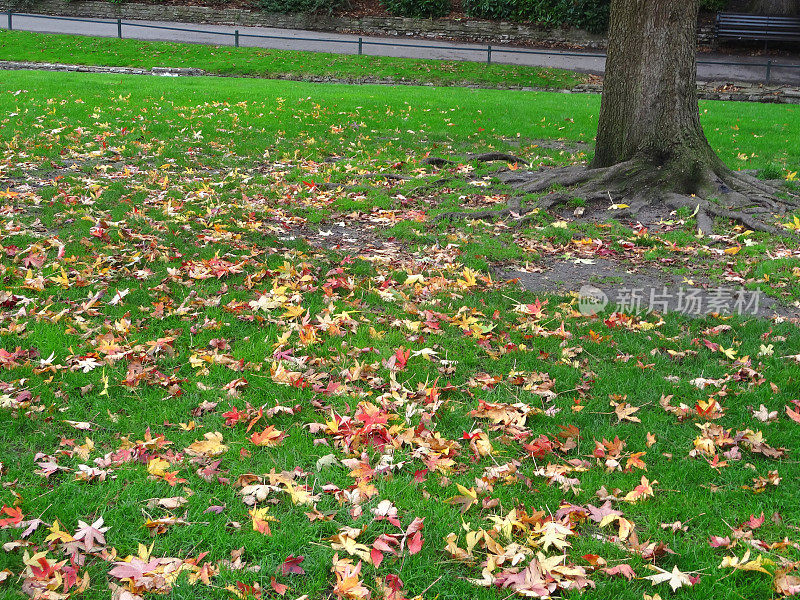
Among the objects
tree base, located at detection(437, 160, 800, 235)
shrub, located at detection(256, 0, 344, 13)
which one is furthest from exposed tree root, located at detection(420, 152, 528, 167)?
shrub, located at detection(256, 0, 344, 13)

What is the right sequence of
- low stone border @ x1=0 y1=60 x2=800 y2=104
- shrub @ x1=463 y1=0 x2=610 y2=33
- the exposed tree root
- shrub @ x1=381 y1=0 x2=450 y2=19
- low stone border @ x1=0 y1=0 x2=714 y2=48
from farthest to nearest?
shrub @ x1=381 y1=0 x2=450 y2=19
low stone border @ x1=0 y1=0 x2=714 y2=48
shrub @ x1=463 y1=0 x2=610 y2=33
low stone border @ x1=0 y1=60 x2=800 y2=104
the exposed tree root

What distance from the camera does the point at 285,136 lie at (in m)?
11.4

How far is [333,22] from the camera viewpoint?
28641mm

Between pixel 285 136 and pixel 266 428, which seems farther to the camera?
pixel 285 136

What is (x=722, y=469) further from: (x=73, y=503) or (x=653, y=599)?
(x=73, y=503)

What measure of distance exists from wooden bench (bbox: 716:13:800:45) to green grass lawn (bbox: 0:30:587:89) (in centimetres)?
823

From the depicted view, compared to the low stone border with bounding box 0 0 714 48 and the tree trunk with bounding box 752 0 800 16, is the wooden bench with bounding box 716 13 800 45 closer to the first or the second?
the tree trunk with bounding box 752 0 800 16

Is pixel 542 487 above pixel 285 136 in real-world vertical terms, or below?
below

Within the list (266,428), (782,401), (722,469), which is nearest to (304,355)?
(266,428)

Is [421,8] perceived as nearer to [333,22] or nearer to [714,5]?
[333,22]

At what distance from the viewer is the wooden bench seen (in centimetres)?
2445

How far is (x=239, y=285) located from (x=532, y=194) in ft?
13.4

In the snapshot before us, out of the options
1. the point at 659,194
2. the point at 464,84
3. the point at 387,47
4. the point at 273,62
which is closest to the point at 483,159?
the point at 659,194

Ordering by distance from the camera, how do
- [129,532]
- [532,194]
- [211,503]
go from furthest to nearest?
[532,194] < [211,503] < [129,532]
